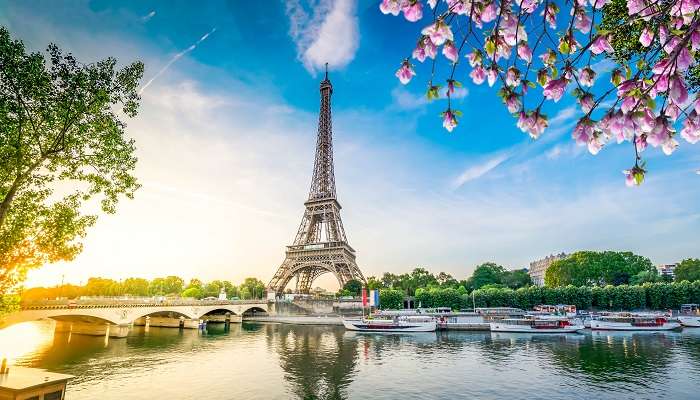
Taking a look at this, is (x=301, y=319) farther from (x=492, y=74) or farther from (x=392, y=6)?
(x=392, y=6)

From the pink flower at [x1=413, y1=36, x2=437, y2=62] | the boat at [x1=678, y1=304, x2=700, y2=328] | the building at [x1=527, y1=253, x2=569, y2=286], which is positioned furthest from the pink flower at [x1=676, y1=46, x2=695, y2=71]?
the building at [x1=527, y1=253, x2=569, y2=286]

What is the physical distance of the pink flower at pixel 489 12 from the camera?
370 cm

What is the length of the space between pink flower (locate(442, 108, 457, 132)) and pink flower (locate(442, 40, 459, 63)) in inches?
22.5

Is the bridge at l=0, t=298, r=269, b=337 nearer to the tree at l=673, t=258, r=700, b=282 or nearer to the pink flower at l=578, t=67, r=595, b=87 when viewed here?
the pink flower at l=578, t=67, r=595, b=87

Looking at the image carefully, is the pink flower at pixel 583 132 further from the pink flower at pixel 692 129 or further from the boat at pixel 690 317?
the boat at pixel 690 317

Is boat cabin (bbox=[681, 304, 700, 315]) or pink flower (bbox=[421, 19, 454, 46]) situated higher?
pink flower (bbox=[421, 19, 454, 46])

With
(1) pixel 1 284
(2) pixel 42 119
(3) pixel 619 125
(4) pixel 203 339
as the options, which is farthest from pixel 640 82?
(4) pixel 203 339

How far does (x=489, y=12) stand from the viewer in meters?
3.74

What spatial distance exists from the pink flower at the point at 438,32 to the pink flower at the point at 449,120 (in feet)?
2.73

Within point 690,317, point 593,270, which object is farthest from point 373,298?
point 593,270

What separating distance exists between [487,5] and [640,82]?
161 cm

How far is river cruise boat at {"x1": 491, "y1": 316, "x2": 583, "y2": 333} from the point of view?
4816 cm

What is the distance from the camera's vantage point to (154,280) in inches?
5192

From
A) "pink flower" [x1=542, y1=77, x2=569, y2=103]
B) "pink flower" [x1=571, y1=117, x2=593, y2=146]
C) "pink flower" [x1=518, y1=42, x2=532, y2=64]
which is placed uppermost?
"pink flower" [x1=518, y1=42, x2=532, y2=64]
